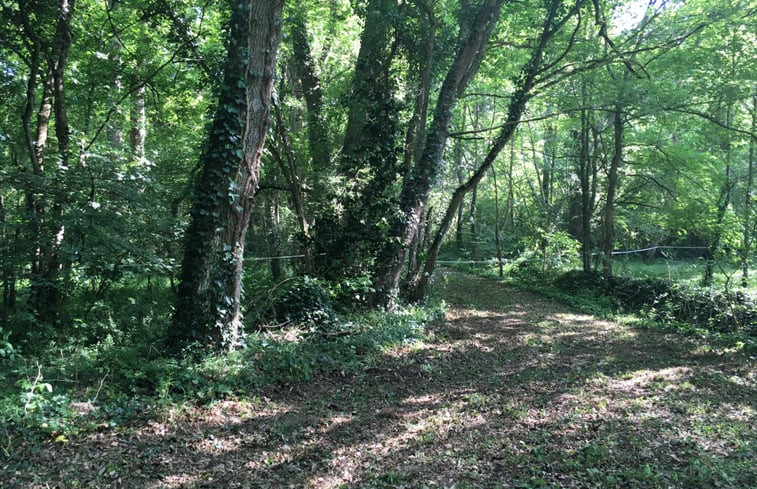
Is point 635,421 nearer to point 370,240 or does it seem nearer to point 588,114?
point 370,240

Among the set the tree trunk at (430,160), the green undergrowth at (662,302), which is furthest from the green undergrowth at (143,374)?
the green undergrowth at (662,302)

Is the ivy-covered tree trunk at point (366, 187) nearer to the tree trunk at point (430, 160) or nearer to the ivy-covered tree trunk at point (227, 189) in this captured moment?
the tree trunk at point (430, 160)

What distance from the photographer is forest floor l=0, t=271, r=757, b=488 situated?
3637 millimetres

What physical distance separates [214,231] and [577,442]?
469 centimetres

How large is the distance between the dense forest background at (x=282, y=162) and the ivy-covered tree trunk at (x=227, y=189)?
Answer: 0.03 metres

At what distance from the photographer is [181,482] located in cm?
347

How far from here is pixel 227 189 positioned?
18.1 feet

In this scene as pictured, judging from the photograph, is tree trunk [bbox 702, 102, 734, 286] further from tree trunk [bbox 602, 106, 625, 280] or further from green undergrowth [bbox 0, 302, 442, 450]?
green undergrowth [bbox 0, 302, 442, 450]

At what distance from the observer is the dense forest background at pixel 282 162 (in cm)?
565

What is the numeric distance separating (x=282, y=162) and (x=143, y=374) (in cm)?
643

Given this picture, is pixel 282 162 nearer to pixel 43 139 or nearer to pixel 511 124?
pixel 43 139

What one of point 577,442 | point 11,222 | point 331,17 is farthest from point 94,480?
point 331,17

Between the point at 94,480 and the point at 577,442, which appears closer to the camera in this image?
the point at 94,480

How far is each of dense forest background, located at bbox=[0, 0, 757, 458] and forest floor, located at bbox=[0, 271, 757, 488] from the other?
67 centimetres
